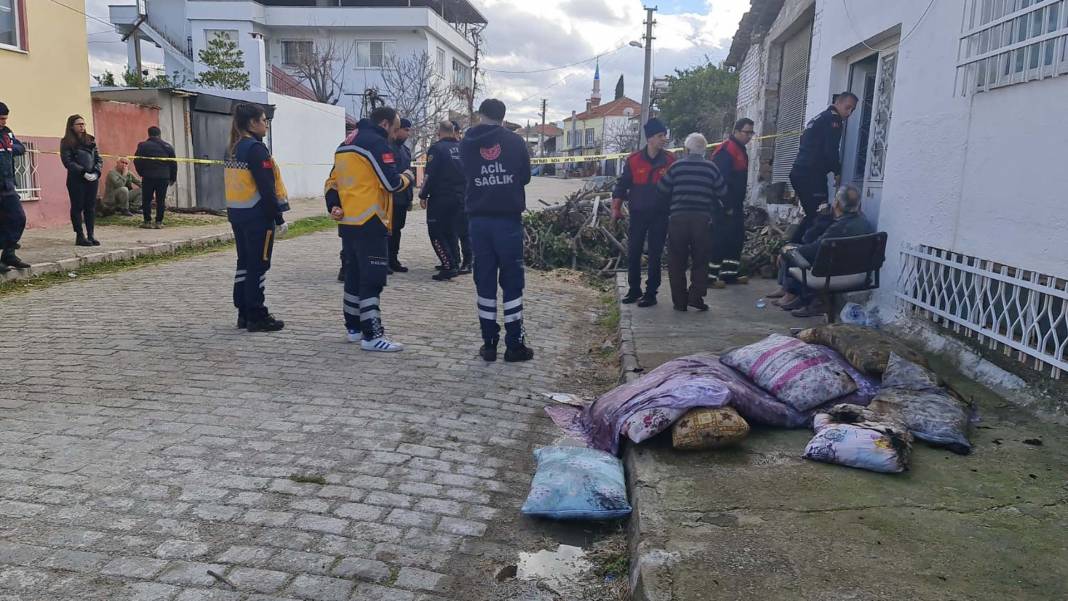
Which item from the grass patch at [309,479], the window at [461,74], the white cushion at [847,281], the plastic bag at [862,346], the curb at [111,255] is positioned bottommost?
the grass patch at [309,479]

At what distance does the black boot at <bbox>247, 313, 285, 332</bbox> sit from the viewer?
21.7 feet

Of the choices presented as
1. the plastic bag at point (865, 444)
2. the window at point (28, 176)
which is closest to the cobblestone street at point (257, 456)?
the plastic bag at point (865, 444)

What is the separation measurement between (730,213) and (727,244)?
1.47ft

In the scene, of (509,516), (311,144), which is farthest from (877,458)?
(311,144)

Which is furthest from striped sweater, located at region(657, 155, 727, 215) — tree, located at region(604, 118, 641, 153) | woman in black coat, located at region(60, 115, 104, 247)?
tree, located at region(604, 118, 641, 153)

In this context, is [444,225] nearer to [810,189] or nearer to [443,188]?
[443,188]

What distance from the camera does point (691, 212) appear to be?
743cm

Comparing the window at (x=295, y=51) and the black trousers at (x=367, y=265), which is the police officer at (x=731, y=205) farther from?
the window at (x=295, y=51)

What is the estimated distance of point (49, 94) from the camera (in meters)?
13.0

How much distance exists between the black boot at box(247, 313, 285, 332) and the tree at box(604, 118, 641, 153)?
61.2 meters

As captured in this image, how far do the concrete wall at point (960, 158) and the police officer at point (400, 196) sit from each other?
502cm

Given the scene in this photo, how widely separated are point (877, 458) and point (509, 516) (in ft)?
5.73

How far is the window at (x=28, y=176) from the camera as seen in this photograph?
1239 centimetres

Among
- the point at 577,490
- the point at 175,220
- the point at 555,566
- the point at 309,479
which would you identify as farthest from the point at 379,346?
the point at 175,220
